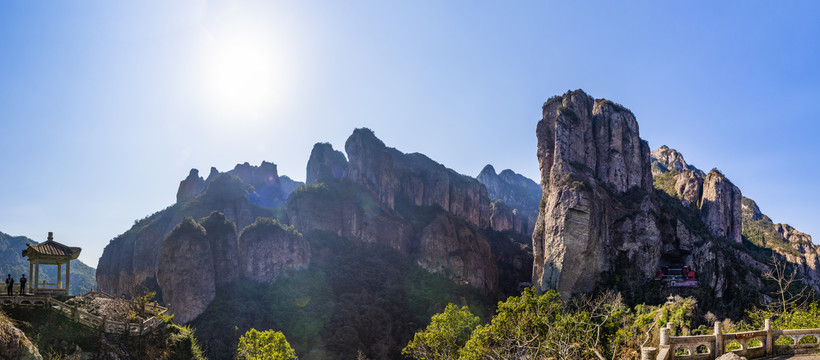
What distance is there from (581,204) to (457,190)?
169 ft

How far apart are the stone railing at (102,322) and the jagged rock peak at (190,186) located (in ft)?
245

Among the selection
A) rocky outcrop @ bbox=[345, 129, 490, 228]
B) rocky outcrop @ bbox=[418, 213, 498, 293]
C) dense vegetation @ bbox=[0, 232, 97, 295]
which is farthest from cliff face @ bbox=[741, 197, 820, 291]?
dense vegetation @ bbox=[0, 232, 97, 295]

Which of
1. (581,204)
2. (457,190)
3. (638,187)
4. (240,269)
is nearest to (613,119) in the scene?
(638,187)

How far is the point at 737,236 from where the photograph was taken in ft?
232

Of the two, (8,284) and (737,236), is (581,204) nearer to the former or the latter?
(737,236)

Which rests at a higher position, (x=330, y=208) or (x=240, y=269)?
(x=330, y=208)

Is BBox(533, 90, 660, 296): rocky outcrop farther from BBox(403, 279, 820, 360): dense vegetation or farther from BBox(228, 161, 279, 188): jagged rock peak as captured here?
BBox(228, 161, 279, 188): jagged rock peak

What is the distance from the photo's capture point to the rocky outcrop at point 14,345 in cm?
1549

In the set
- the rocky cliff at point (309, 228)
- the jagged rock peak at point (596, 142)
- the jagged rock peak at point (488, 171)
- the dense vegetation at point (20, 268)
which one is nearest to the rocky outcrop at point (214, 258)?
the rocky cliff at point (309, 228)

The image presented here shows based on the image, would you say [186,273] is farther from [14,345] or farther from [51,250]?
[14,345]

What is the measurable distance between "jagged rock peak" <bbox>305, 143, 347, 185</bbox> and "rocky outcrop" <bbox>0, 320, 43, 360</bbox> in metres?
68.3

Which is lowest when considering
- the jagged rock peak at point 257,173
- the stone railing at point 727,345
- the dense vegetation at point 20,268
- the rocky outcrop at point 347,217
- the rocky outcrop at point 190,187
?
the dense vegetation at point 20,268

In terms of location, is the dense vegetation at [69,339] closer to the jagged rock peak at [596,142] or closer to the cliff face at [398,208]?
the jagged rock peak at [596,142]

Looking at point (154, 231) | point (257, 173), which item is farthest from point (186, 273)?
point (257, 173)
